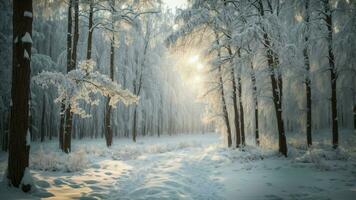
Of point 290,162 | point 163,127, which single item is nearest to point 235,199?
point 290,162

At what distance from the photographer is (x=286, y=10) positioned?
12.8 metres

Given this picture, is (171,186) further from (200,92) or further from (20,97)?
(200,92)

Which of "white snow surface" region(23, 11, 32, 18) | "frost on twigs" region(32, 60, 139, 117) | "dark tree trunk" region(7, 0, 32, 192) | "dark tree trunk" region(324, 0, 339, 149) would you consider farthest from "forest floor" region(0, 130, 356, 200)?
"white snow surface" region(23, 11, 32, 18)

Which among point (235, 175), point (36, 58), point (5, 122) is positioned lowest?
point (235, 175)

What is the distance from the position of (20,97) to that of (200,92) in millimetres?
11668

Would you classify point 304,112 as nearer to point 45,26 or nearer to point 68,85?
point 68,85

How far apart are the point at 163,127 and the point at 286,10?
22.0 metres

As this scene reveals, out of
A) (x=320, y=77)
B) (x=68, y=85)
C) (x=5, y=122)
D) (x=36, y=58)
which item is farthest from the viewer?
(x=36, y=58)

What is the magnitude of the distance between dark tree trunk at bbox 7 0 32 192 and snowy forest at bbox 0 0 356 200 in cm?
2

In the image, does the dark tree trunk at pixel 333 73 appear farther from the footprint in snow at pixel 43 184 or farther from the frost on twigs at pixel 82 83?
the footprint in snow at pixel 43 184

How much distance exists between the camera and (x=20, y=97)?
226 inches

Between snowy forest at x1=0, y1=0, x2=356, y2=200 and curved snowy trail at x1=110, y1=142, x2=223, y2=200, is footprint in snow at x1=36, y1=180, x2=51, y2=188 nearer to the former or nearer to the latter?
snowy forest at x1=0, y1=0, x2=356, y2=200

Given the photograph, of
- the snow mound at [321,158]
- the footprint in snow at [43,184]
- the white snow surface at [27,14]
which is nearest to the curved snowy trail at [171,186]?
the footprint in snow at [43,184]

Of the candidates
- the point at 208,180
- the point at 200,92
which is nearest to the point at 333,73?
the point at 200,92
